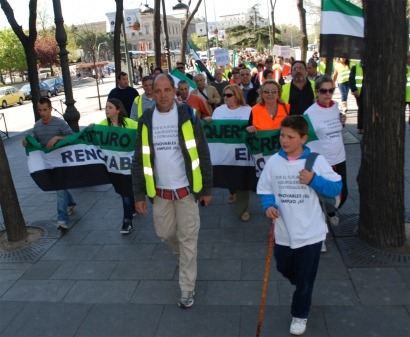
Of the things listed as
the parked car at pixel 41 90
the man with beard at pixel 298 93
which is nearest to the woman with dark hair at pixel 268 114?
the man with beard at pixel 298 93

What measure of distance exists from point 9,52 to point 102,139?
5172 centimetres

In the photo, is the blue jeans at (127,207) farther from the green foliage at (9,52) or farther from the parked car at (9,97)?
the green foliage at (9,52)

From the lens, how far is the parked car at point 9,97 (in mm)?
31266

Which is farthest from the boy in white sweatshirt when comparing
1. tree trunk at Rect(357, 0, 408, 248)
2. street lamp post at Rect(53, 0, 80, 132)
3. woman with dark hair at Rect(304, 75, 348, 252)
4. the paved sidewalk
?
street lamp post at Rect(53, 0, 80, 132)

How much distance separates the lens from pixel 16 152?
12.6 metres

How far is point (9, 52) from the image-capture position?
51469 millimetres

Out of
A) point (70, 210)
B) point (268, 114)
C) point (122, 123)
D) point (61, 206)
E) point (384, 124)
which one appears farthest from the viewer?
point (70, 210)

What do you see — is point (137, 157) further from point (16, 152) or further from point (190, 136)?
point (16, 152)

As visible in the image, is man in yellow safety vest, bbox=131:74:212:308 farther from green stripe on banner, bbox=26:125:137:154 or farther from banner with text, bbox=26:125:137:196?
banner with text, bbox=26:125:137:196

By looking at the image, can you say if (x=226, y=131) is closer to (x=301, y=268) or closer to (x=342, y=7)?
(x=342, y=7)

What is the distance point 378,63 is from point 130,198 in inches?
134

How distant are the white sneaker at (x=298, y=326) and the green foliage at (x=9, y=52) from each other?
54837 millimetres

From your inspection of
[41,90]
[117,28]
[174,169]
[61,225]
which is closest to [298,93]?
[174,169]

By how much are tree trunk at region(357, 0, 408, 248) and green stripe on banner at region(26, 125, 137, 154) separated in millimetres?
2866
